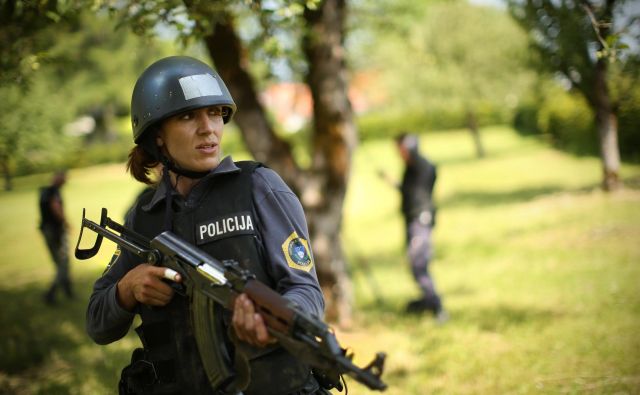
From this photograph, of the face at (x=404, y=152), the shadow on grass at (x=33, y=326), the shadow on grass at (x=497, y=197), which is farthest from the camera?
the shadow on grass at (x=497, y=197)

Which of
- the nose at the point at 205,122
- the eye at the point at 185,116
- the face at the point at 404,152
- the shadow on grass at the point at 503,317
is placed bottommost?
the shadow on grass at the point at 503,317

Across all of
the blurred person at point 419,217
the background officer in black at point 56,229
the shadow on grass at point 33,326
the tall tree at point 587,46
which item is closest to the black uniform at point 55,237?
the background officer in black at point 56,229

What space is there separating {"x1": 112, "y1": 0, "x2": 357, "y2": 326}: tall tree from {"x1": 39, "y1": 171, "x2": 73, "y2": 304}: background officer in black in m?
5.10

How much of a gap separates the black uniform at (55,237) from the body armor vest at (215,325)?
30.2 feet

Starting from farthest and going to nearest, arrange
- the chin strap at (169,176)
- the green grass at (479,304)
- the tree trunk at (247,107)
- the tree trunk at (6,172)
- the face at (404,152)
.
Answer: the face at (404,152) < the tree trunk at (247,107) < the tree trunk at (6,172) < the green grass at (479,304) < the chin strap at (169,176)

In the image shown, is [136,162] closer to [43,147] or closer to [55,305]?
[43,147]

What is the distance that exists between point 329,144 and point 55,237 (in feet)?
20.8

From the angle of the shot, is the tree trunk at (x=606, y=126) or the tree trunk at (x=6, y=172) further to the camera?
the tree trunk at (x=606, y=126)

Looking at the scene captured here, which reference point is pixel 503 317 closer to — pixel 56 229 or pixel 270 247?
pixel 270 247

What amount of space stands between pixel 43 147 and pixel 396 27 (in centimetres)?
907

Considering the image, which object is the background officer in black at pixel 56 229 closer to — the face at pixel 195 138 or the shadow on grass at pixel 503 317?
the shadow on grass at pixel 503 317

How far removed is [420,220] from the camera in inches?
336

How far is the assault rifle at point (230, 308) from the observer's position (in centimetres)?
192

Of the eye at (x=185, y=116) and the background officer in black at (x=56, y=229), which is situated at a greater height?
the eye at (x=185, y=116)
